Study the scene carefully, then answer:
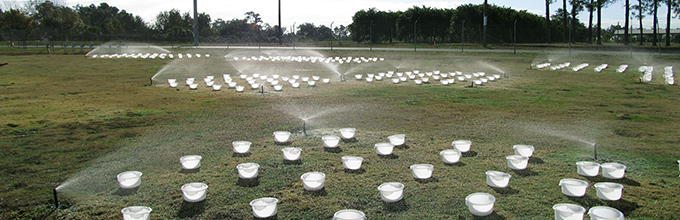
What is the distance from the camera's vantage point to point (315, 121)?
13023mm

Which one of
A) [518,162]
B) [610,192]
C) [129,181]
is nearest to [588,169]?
[518,162]

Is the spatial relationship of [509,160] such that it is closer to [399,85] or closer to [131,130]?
[131,130]

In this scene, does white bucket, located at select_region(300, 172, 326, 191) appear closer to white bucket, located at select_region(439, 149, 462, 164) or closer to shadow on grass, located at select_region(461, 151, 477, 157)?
white bucket, located at select_region(439, 149, 462, 164)

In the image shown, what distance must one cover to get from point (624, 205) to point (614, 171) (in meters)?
1.13

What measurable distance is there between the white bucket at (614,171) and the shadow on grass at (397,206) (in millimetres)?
3531

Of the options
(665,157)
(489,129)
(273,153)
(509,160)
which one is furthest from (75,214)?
(665,157)

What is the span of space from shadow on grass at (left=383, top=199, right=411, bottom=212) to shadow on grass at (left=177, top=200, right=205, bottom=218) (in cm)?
254

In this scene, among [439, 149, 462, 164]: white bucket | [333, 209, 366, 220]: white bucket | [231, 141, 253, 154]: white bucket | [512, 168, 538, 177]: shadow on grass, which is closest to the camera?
[333, 209, 366, 220]: white bucket

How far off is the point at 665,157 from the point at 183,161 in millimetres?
8877

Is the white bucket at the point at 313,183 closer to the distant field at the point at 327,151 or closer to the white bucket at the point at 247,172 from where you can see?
the distant field at the point at 327,151

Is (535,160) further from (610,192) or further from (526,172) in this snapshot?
(610,192)

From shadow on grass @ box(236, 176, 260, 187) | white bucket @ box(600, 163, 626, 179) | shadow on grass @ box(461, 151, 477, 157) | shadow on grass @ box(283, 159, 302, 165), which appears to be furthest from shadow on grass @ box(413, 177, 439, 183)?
white bucket @ box(600, 163, 626, 179)

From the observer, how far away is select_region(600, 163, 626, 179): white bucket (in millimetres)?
7812

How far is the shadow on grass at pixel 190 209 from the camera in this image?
6.54 m
